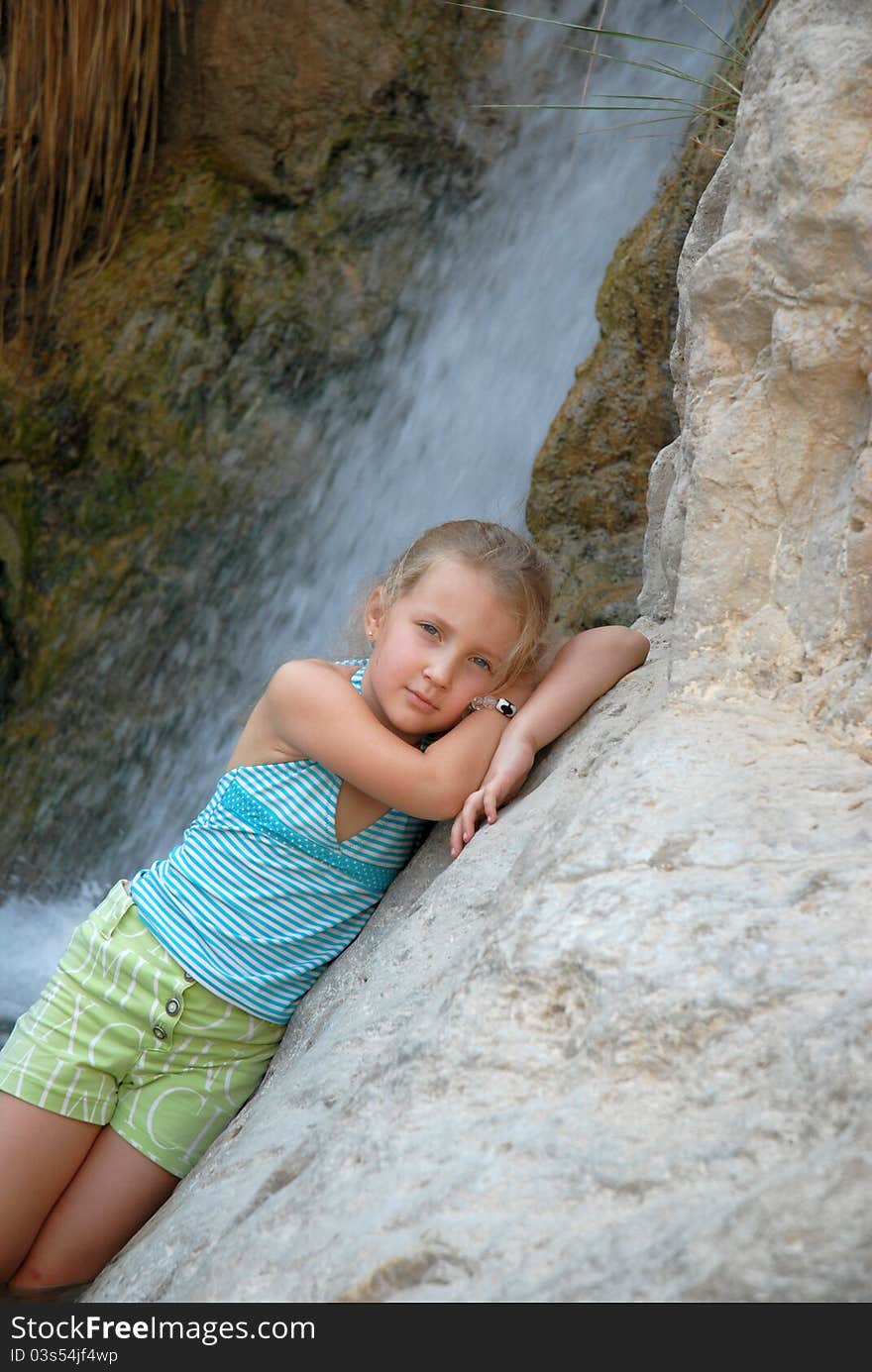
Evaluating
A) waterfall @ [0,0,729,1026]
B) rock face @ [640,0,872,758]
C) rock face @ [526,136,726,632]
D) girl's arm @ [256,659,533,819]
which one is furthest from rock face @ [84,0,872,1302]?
waterfall @ [0,0,729,1026]

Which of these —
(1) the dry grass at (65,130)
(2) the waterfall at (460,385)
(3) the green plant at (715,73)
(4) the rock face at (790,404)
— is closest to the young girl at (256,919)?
(4) the rock face at (790,404)

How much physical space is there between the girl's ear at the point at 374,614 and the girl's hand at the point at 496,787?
0.39 m

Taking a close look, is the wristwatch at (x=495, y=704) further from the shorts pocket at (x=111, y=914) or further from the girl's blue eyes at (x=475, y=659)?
the shorts pocket at (x=111, y=914)

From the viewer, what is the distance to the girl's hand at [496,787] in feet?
6.45

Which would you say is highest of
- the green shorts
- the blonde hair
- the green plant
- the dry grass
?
the green plant

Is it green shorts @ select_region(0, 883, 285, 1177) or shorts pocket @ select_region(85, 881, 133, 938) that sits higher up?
shorts pocket @ select_region(85, 881, 133, 938)

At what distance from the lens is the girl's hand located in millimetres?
1966

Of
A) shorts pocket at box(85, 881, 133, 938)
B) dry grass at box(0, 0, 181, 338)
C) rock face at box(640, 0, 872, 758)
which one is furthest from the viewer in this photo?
dry grass at box(0, 0, 181, 338)

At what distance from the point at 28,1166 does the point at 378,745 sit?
883 mm

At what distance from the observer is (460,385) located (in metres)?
4.75

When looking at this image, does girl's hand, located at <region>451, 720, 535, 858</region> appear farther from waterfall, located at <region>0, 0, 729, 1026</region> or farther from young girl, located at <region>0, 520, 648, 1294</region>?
waterfall, located at <region>0, 0, 729, 1026</region>

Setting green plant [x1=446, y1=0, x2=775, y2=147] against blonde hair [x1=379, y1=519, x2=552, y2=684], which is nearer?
blonde hair [x1=379, y1=519, x2=552, y2=684]

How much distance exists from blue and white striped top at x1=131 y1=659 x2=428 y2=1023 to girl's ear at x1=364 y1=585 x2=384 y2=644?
263mm
